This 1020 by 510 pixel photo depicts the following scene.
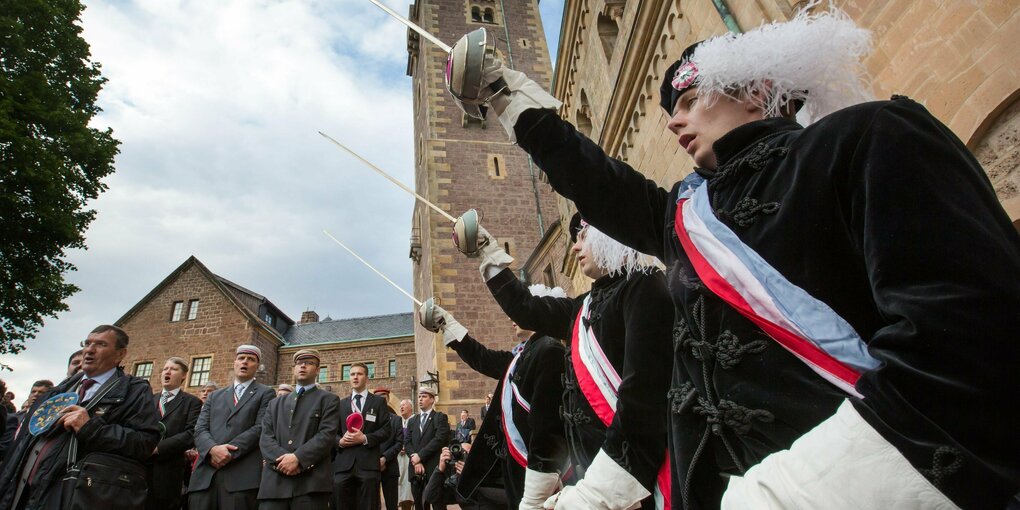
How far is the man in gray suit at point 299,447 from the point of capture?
16.6ft

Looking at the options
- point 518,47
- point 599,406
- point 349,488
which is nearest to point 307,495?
point 349,488

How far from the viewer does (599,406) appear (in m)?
2.48

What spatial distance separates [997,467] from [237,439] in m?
5.87

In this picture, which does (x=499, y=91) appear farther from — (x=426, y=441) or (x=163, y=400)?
(x=426, y=441)

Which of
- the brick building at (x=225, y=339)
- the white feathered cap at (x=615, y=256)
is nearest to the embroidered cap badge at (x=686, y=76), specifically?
the white feathered cap at (x=615, y=256)

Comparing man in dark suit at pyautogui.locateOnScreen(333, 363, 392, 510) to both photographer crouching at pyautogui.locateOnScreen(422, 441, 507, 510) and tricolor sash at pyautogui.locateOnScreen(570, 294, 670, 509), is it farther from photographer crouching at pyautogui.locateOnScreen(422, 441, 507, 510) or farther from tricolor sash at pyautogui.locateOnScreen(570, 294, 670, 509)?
tricolor sash at pyautogui.locateOnScreen(570, 294, 670, 509)

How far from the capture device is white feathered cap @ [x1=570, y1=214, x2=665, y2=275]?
2.39 metres

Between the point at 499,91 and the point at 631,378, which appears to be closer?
the point at 499,91

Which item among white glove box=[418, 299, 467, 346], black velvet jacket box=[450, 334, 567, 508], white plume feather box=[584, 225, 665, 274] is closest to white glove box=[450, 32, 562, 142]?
white plume feather box=[584, 225, 665, 274]

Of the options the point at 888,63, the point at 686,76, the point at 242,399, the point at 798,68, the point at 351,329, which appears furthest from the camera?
the point at 351,329

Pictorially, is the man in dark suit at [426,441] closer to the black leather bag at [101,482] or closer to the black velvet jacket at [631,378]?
the black leather bag at [101,482]

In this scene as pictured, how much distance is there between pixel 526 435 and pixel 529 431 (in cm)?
7

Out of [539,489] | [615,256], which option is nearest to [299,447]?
[539,489]

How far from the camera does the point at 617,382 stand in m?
2.42
